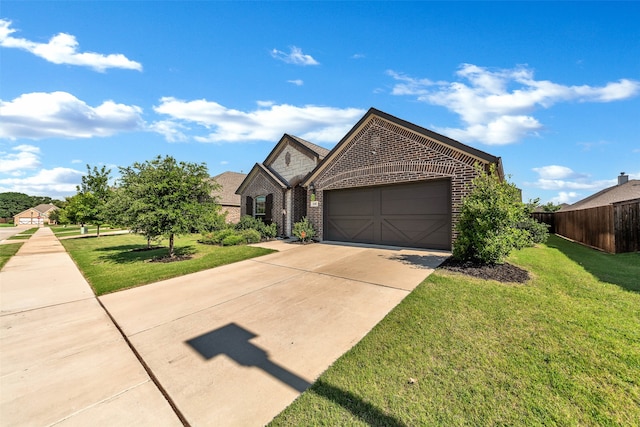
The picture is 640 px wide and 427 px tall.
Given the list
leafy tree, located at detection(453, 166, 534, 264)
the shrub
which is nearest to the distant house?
leafy tree, located at detection(453, 166, 534, 264)

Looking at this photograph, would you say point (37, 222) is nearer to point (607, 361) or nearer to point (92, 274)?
point (92, 274)

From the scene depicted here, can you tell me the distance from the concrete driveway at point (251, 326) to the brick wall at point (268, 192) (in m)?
8.27

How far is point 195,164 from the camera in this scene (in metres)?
9.42

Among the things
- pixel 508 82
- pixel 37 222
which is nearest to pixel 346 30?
pixel 508 82

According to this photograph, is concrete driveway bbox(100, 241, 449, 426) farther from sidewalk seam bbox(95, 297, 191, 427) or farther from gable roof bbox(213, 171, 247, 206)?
gable roof bbox(213, 171, 247, 206)

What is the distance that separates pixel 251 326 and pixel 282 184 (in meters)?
11.8

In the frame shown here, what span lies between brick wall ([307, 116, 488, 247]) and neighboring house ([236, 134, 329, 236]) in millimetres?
2468

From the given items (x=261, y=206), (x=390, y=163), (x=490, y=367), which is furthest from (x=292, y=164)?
(x=490, y=367)

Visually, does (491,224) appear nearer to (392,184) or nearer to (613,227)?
(392,184)

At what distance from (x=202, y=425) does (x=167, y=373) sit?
0.99 m

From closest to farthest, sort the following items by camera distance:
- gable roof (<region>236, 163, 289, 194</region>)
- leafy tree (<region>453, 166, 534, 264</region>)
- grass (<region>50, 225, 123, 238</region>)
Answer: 1. leafy tree (<region>453, 166, 534, 264</region>)
2. gable roof (<region>236, 163, 289, 194</region>)
3. grass (<region>50, 225, 123, 238</region>)

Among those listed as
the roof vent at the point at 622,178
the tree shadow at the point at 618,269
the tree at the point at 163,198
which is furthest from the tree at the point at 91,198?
the roof vent at the point at 622,178

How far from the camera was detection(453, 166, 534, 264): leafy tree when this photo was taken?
6.08 metres

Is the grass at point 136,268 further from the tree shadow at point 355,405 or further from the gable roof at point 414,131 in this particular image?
the tree shadow at point 355,405
